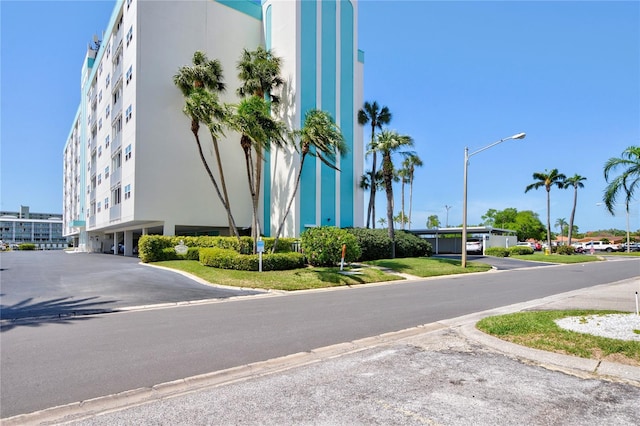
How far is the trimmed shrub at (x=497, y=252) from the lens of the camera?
3825 cm

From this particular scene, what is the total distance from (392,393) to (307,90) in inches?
1077

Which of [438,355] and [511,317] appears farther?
[511,317]

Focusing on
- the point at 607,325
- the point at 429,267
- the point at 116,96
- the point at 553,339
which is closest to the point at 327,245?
the point at 429,267

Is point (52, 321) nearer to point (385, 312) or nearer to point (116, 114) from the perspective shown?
point (385, 312)

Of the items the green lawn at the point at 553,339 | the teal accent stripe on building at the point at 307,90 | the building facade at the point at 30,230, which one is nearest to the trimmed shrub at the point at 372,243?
the teal accent stripe on building at the point at 307,90

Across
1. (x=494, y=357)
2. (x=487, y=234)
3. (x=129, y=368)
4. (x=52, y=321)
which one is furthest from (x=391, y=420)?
(x=487, y=234)

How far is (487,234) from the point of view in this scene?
141 feet

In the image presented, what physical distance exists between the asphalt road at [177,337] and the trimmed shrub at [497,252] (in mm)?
27663

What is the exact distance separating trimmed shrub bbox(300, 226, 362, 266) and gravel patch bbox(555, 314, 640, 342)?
12.4 metres

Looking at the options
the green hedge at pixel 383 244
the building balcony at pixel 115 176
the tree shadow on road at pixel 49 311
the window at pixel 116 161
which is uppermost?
the window at pixel 116 161

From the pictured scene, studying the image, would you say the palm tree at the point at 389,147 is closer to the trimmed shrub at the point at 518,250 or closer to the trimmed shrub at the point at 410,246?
the trimmed shrub at the point at 410,246

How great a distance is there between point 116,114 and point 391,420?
3543 centimetres

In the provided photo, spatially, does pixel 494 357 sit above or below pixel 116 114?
below

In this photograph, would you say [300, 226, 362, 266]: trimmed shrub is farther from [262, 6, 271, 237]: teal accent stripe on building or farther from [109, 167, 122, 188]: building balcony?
[109, 167, 122, 188]: building balcony
